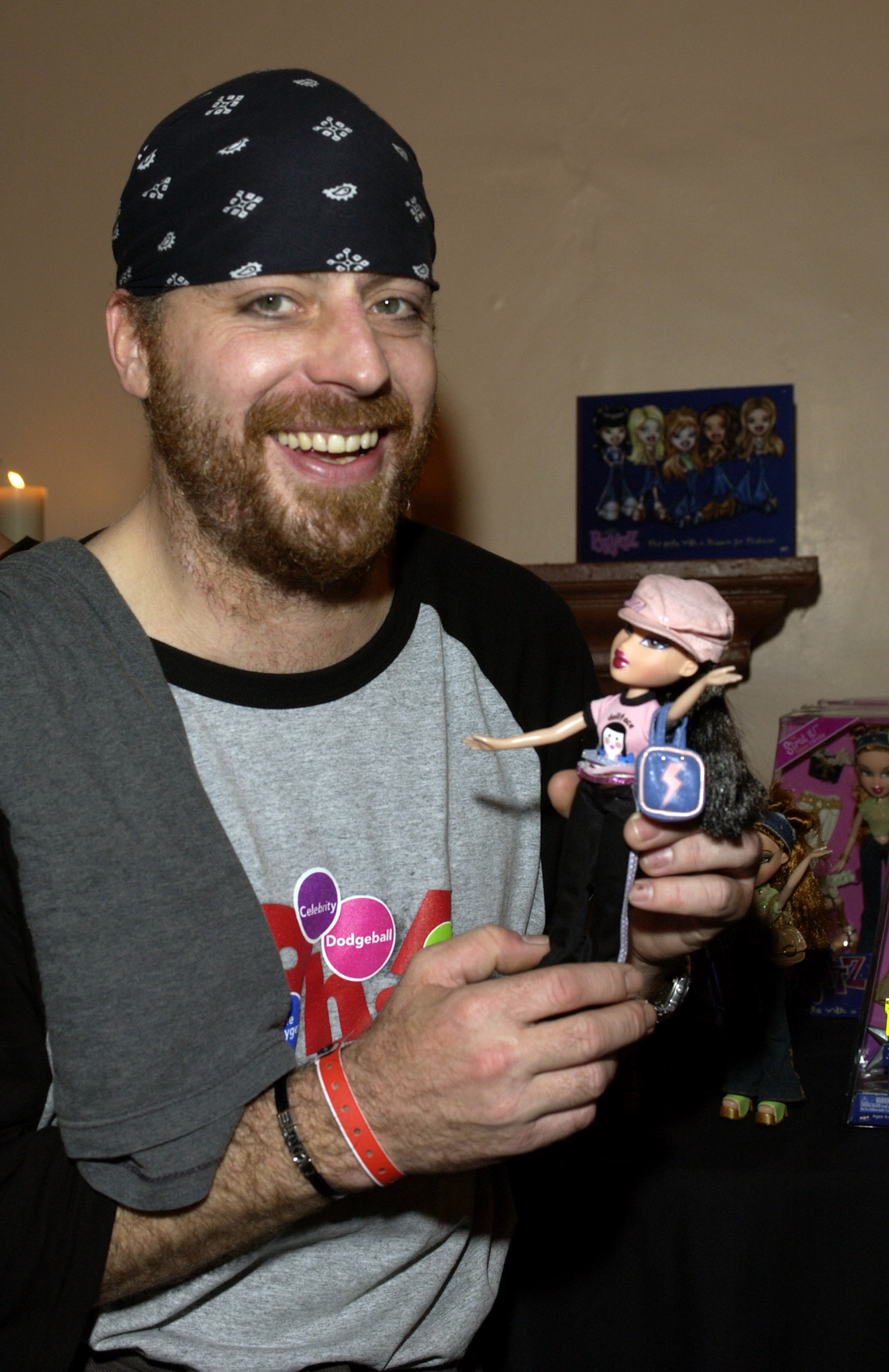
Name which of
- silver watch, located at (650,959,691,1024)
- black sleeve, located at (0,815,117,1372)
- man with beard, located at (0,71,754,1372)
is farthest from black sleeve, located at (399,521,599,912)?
black sleeve, located at (0,815,117,1372)

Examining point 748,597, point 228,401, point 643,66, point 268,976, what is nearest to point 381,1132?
point 268,976

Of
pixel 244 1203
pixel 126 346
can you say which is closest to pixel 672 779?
pixel 244 1203

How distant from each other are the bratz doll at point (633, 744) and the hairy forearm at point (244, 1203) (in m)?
0.21

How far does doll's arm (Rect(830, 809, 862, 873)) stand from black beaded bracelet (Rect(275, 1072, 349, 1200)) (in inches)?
41.0

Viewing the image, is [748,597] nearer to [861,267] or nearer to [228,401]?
[861,267]

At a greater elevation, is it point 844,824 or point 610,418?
point 610,418

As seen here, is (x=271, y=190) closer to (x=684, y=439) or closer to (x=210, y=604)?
(x=210, y=604)

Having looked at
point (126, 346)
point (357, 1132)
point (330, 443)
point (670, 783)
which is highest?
point (126, 346)

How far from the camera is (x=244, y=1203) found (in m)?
0.84

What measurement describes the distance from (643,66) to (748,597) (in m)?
1.05

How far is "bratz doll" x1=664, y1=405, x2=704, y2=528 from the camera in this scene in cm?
212

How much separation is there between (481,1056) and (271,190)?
705 millimetres

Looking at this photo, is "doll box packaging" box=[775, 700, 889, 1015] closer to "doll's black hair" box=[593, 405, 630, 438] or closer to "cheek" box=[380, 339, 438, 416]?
"doll's black hair" box=[593, 405, 630, 438]

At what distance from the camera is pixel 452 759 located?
3.65 feet
